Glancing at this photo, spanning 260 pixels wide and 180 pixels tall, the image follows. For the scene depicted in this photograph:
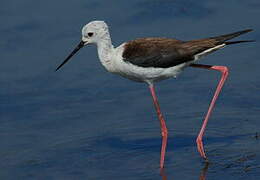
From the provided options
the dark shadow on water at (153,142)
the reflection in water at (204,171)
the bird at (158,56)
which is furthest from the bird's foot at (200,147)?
the dark shadow on water at (153,142)

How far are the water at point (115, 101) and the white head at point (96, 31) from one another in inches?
45.5

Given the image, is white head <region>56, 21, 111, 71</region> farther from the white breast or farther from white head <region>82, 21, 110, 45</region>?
the white breast

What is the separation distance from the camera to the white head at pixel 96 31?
9367 millimetres

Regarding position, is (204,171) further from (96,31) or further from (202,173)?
(96,31)

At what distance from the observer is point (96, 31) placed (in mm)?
9383

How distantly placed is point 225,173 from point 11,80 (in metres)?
3.79

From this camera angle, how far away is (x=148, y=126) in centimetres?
997

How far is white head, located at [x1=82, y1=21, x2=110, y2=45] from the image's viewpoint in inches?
369

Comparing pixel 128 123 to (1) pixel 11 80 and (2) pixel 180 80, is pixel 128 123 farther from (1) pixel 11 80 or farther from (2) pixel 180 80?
(1) pixel 11 80

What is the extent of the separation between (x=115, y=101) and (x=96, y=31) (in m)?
1.40

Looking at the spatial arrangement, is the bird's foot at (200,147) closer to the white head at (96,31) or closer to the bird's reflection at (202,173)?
the bird's reflection at (202,173)

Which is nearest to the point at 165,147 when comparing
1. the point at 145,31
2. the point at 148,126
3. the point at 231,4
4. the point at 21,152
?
the point at 148,126

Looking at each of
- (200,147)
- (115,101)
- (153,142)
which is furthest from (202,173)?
(115,101)

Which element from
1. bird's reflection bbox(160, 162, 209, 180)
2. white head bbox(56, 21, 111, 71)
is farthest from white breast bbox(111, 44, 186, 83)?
bird's reflection bbox(160, 162, 209, 180)
